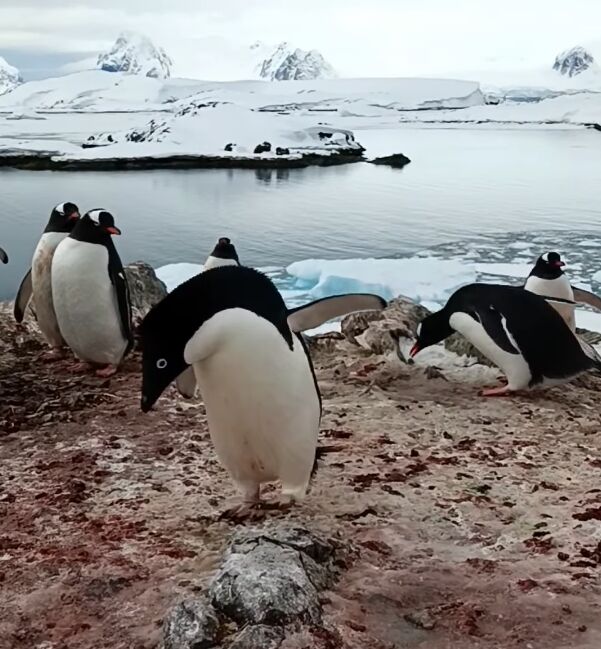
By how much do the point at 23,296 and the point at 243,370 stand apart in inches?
91.6

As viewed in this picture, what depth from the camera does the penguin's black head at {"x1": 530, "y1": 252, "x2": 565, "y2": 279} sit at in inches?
150

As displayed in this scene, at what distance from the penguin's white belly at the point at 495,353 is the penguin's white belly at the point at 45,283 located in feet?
5.49

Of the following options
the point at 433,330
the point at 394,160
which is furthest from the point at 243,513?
the point at 394,160

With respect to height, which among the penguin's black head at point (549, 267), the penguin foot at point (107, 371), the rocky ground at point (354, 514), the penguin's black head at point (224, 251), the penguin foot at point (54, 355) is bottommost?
the penguin foot at point (54, 355)

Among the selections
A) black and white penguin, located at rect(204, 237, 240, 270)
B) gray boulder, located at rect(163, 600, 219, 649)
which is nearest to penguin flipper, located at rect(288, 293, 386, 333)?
gray boulder, located at rect(163, 600, 219, 649)

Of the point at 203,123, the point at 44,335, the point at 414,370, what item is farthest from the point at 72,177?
the point at 414,370

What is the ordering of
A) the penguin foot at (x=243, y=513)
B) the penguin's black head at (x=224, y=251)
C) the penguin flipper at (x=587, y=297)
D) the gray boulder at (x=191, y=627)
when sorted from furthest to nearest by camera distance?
the penguin flipper at (x=587, y=297), the penguin's black head at (x=224, y=251), the penguin foot at (x=243, y=513), the gray boulder at (x=191, y=627)

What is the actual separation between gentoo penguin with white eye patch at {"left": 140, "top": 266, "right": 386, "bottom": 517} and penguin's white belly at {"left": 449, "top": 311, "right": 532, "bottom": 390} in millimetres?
1378

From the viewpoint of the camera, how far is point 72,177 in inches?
245

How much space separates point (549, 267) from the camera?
150 inches

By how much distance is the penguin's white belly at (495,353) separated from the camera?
119 inches

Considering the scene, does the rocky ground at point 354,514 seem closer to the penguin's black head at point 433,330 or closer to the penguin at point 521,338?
A: the penguin at point 521,338

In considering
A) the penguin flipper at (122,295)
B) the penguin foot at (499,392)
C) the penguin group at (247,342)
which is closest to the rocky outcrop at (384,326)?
the penguin group at (247,342)

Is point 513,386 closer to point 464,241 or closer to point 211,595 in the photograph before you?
point 211,595
